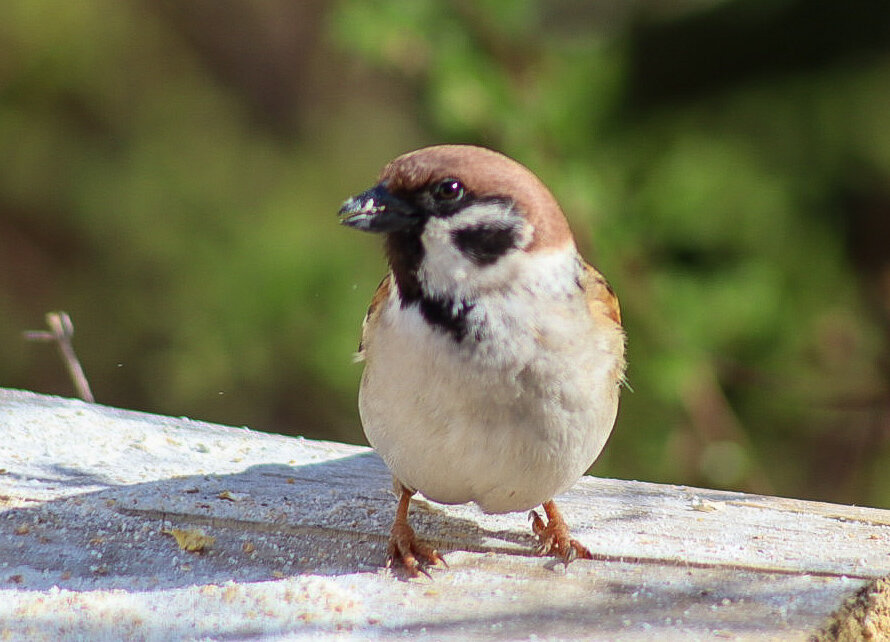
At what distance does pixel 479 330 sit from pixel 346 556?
59 cm

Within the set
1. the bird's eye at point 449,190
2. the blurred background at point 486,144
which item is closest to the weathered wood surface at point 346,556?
the bird's eye at point 449,190

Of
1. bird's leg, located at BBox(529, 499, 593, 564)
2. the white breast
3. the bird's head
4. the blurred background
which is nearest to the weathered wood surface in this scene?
bird's leg, located at BBox(529, 499, 593, 564)

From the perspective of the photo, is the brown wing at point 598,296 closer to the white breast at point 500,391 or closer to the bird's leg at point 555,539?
the white breast at point 500,391

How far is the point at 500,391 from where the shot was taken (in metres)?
2.25

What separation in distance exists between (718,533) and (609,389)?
1.44ft

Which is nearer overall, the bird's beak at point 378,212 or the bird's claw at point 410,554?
the bird's beak at point 378,212

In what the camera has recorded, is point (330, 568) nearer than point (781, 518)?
Yes

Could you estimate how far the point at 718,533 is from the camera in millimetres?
2604

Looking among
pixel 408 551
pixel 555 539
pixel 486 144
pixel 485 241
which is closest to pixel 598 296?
pixel 485 241

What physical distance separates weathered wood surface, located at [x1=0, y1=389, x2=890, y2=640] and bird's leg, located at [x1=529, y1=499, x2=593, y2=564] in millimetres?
33

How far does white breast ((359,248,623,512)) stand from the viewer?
7.34ft

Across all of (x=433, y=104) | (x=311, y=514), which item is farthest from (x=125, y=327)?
(x=311, y=514)

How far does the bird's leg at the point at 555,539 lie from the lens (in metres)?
2.47

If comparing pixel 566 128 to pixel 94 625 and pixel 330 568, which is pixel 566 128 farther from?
pixel 94 625
